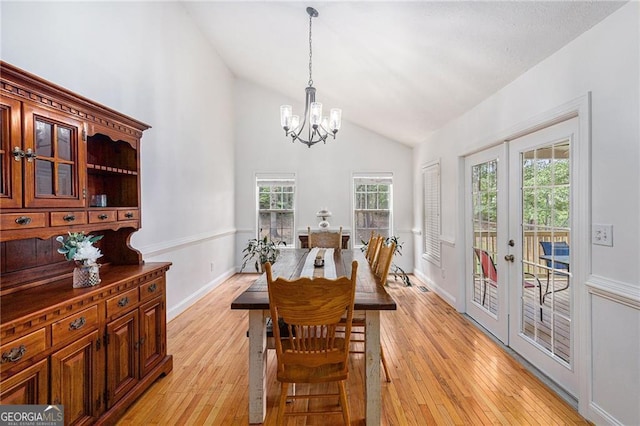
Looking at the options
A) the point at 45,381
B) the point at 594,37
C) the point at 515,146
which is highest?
the point at 594,37

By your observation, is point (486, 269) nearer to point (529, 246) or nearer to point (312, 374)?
point (529, 246)

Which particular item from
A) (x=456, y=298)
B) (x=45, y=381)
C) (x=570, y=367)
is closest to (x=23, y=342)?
(x=45, y=381)

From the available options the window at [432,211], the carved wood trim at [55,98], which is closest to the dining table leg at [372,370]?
the carved wood trim at [55,98]

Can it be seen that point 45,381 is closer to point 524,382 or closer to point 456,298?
point 524,382

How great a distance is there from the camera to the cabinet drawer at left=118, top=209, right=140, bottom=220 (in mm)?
2318

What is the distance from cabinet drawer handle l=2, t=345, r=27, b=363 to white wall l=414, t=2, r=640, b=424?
297 centimetres

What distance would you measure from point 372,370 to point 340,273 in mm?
815

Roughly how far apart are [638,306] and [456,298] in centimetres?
247

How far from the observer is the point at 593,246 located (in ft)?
6.56

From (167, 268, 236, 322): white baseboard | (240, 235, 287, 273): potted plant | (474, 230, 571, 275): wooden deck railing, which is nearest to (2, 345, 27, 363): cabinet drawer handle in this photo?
(167, 268, 236, 322): white baseboard

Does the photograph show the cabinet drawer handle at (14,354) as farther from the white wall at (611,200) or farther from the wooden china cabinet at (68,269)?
the white wall at (611,200)

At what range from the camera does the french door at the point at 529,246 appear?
7.67 ft

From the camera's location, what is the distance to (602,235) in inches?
75.9

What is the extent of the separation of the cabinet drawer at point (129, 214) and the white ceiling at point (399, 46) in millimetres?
2411
